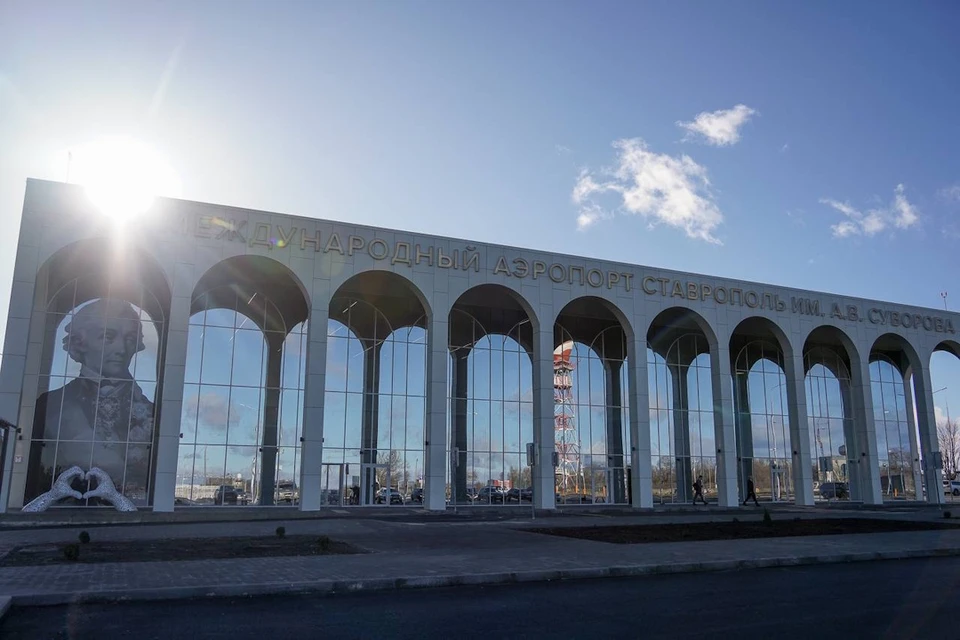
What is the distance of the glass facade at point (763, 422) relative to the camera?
4475cm

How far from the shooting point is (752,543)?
18094mm

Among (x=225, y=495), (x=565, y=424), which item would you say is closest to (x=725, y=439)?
(x=565, y=424)

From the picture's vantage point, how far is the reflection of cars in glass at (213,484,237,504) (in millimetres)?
33219

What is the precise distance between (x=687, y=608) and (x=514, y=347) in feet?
101

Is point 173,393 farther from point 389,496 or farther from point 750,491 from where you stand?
point 750,491

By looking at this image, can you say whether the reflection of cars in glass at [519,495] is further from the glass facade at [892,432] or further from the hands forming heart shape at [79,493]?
the glass facade at [892,432]

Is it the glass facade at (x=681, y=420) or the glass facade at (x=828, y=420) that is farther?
the glass facade at (x=828, y=420)

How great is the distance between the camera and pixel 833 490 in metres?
45.2

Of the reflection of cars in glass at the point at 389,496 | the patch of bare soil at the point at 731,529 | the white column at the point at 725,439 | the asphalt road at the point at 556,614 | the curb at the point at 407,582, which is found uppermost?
the white column at the point at 725,439

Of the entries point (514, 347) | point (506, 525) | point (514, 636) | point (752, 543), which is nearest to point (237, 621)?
point (514, 636)

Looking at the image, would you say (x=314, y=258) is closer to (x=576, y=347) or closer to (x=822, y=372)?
(x=576, y=347)

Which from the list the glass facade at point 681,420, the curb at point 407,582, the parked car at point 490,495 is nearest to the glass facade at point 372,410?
the parked car at point 490,495

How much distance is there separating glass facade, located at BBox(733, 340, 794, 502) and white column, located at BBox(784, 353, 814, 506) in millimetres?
4660

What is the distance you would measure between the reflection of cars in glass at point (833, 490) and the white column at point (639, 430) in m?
15.8
